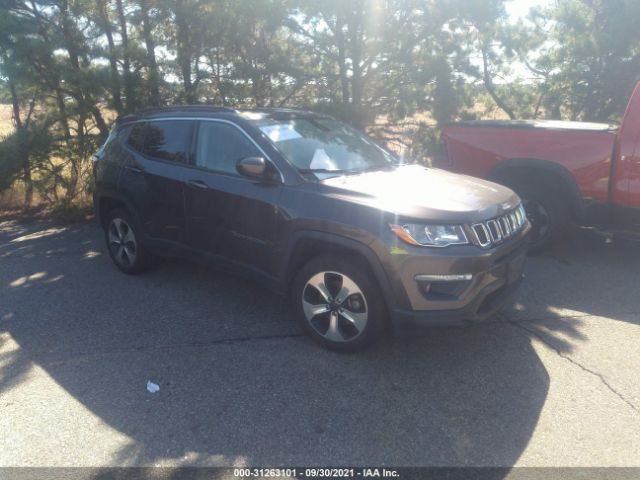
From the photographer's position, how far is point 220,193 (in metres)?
4.34

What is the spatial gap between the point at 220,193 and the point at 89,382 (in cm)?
173

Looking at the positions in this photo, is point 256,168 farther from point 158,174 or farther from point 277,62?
point 277,62

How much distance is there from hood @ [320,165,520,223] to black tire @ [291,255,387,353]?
490mm

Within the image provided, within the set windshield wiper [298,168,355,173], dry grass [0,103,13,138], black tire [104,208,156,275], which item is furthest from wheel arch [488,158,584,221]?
dry grass [0,103,13,138]

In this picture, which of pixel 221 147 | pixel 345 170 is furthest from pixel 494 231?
pixel 221 147

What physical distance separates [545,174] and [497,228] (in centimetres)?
250

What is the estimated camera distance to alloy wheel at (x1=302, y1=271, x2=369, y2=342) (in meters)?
3.65

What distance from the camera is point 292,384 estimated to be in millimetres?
3467

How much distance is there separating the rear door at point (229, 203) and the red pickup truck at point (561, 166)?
3.09 metres

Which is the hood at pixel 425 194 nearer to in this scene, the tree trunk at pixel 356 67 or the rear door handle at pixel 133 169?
the rear door handle at pixel 133 169

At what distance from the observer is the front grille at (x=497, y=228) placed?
3445 mm

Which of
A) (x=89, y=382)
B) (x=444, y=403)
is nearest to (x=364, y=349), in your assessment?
(x=444, y=403)

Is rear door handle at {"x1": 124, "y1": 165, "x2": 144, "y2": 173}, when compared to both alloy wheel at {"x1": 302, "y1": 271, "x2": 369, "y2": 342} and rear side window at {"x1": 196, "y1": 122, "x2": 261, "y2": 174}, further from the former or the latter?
alloy wheel at {"x1": 302, "y1": 271, "x2": 369, "y2": 342}

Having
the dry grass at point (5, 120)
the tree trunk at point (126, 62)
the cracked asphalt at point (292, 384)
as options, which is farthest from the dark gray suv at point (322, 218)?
the dry grass at point (5, 120)
